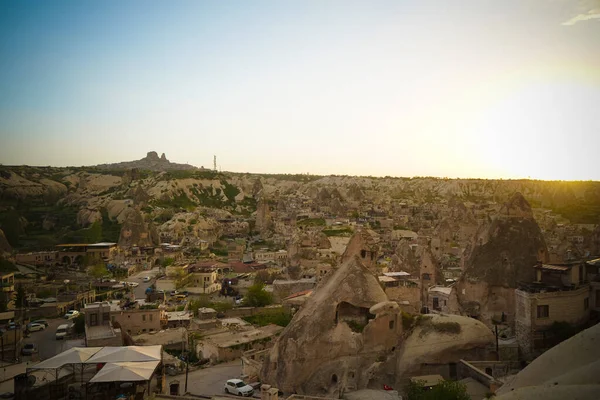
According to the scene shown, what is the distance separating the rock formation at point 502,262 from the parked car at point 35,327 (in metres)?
23.6

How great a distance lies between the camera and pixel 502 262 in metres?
23.7

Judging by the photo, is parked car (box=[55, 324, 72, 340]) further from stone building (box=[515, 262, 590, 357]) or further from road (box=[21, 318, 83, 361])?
stone building (box=[515, 262, 590, 357])

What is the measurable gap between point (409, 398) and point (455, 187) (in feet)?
449

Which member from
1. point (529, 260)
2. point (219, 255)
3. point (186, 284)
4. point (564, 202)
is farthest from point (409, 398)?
point (564, 202)

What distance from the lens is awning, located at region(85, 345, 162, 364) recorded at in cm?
1636

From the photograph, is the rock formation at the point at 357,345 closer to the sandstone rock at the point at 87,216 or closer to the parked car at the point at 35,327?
the parked car at the point at 35,327

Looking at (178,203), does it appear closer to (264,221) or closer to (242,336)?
(264,221)

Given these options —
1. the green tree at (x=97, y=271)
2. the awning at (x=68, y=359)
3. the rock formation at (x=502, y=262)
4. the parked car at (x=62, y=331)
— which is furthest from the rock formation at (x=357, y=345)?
the green tree at (x=97, y=271)

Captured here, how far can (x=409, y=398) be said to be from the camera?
15891 mm

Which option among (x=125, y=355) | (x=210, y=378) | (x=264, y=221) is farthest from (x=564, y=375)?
(x=264, y=221)

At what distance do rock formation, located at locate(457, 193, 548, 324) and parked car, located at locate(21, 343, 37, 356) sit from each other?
20.5 metres

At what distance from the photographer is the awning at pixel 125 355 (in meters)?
16.4

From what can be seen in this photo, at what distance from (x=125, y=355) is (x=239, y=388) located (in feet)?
15.3

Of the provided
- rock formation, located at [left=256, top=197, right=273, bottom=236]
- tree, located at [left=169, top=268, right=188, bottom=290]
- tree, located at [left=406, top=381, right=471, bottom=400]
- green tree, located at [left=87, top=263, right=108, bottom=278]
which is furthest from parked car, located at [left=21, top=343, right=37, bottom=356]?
rock formation, located at [left=256, top=197, right=273, bottom=236]
